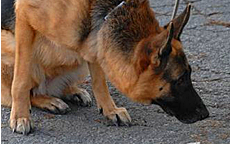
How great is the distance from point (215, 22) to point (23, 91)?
3.14 metres

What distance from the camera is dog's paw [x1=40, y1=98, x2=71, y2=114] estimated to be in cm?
439

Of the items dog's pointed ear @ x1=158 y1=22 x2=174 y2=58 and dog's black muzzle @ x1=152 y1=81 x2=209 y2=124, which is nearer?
dog's pointed ear @ x1=158 y1=22 x2=174 y2=58

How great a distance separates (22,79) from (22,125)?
0.31 meters

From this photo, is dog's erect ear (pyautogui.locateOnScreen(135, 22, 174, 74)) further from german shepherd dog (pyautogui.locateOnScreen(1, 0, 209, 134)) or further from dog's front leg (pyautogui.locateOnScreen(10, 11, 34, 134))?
dog's front leg (pyautogui.locateOnScreen(10, 11, 34, 134))

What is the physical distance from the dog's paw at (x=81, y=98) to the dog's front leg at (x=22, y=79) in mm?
558

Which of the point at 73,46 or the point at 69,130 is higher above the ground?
the point at 73,46

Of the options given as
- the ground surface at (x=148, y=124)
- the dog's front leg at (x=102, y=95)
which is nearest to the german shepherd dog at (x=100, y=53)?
the dog's front leg at (x=102, y=95)

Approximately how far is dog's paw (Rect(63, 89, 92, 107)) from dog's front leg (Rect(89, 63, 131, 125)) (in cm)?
15

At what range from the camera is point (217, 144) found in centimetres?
394

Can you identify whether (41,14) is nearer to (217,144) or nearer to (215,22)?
(217,144)

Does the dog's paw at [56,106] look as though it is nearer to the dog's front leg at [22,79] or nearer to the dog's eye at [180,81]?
the dog's front leg at [22,79]

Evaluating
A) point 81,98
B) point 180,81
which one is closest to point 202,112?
point 180,81

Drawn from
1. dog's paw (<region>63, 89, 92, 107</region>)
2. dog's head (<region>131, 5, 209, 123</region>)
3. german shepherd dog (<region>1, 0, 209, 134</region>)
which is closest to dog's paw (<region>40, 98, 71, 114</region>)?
german shepherd dog (<region>1, 0, 209, 134</region>)

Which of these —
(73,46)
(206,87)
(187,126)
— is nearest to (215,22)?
(206,87)
